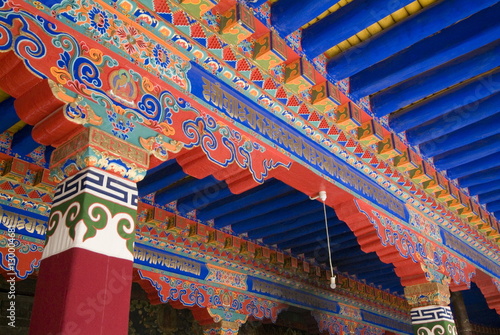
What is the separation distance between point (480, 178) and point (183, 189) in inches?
136

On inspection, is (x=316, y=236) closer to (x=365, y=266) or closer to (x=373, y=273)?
(x=365, y=266)

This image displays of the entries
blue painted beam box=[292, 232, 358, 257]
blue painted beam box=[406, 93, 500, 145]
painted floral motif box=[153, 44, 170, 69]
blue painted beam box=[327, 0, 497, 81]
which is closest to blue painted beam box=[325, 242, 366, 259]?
blue painted beam box=[292, 232, 358, 257]

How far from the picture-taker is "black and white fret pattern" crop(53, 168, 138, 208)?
2209mm

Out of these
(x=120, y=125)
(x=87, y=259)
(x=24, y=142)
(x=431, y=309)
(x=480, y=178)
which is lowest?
(x=87, y=259)

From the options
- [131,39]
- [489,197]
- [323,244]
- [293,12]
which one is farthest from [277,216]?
[131,39]

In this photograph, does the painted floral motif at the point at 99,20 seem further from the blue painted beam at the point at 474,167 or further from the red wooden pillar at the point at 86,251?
the blue painted beam at the point at 474,167

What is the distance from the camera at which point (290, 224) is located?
5.95 metres

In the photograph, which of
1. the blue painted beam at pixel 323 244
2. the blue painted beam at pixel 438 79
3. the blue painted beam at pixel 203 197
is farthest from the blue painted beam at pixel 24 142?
the blue painted beam at pixel 323 244

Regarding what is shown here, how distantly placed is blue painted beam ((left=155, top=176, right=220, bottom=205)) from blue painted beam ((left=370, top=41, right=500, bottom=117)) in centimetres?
184

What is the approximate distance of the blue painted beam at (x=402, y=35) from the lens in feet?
10.1

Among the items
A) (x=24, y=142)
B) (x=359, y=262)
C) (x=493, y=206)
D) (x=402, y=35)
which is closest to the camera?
(x=402, y=35)

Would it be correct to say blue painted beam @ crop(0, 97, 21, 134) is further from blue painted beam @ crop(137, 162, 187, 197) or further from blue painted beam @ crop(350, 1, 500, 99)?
blue painted beam @ crop(350, 1, 500, 99)

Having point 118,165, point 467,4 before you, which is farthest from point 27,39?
point 467,4

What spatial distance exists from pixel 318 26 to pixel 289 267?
4.30 metres
